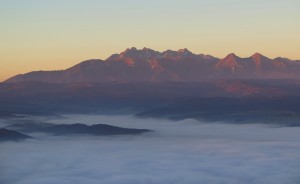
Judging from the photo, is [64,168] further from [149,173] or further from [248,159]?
[248,159]

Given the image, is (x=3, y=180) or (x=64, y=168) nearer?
(x=3, y=180)

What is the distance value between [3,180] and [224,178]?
58427 millimetres

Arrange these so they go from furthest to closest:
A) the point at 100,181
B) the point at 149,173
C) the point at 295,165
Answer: the point at 295,165
the point at 149,173
the point at 100,181

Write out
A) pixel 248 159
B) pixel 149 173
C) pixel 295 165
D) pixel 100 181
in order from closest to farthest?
pixel 100 181
pixel 149 173
pixel 295 165
pixel 248 159

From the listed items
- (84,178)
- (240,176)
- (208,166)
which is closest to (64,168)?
(84,178)

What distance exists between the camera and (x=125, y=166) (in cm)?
18362

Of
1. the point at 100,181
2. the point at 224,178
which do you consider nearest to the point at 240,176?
the point at 224,178

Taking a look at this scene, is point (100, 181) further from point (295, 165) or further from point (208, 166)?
point (295, 165)

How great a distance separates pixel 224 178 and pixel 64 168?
2098 inches

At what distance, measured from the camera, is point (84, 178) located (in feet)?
513

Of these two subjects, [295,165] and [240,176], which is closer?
[240,176]

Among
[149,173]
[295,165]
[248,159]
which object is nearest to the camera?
[149,173]

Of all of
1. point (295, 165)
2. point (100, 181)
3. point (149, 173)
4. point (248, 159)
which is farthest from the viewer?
point (248, 159)

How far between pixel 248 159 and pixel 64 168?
60292 millimetres
